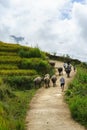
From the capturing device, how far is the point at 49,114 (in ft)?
101

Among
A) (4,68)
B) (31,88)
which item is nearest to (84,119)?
(31,88)

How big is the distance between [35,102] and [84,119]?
25.5ft

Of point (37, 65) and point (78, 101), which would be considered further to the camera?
point (37, 65)

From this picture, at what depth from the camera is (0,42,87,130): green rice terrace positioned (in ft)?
95.0

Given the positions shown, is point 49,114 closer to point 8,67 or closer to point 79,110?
point 79,110

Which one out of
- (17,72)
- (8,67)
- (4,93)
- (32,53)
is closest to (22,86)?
(17,72)

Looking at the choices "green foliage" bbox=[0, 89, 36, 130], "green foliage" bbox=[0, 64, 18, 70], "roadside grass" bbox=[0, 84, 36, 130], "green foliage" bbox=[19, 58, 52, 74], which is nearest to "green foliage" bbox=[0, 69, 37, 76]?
"green foliage" bbox=[0, 64, 18, 70]

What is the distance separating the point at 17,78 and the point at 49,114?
1377 centimetres

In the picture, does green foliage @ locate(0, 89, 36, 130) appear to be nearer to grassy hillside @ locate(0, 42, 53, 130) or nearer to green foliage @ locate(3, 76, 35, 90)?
grassy hillside @ locate(0, 42, 53, 130)

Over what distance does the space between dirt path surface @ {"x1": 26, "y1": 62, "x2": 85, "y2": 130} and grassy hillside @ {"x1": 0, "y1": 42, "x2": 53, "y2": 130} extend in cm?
59

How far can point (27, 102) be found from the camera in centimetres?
3575

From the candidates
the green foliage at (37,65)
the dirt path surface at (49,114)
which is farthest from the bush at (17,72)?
the dirt path surface at (49,114)

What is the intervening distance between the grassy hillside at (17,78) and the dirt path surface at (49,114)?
59cm

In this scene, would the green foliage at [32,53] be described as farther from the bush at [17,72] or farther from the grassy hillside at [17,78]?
the bush at [17,72]
